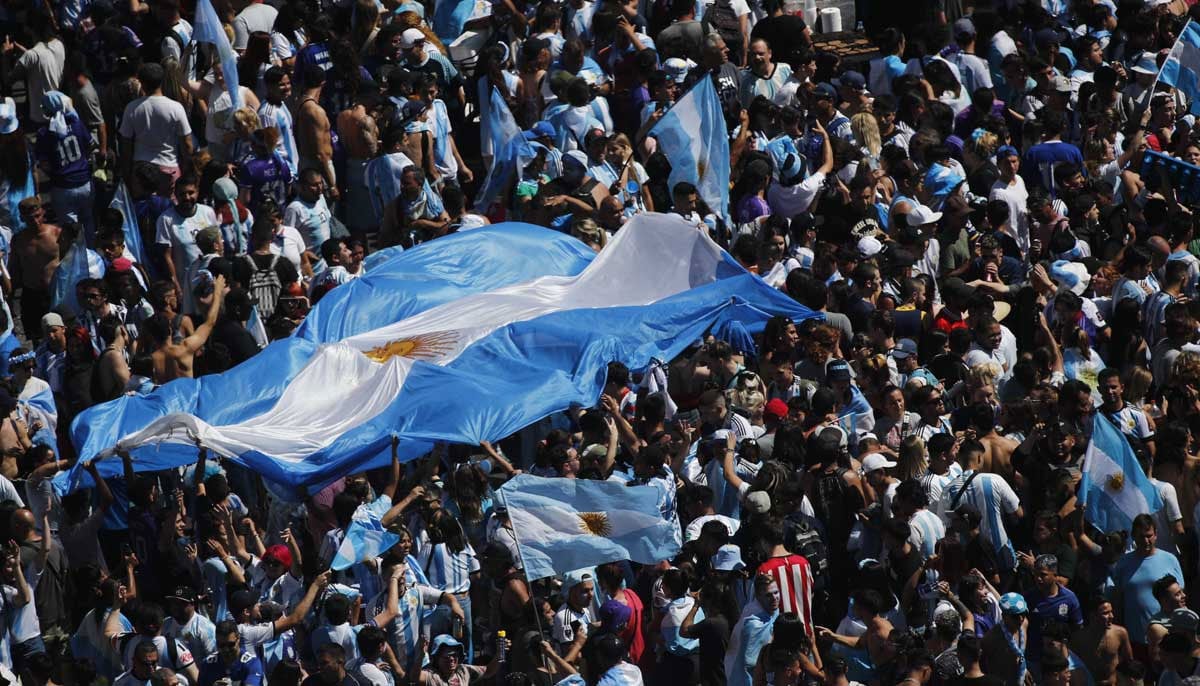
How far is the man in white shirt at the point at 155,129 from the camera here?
61.5ft

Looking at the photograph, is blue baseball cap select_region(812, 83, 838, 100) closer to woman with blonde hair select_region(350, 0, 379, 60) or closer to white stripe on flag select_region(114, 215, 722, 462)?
white stripe on flag select_region(114, 215, 722, 462)

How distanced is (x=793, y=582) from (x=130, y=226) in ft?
20.4

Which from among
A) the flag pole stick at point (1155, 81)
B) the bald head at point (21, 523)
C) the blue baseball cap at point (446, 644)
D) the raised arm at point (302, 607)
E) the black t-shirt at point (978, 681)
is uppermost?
the bald head at point (21, 523)

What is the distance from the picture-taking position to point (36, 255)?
1797 centimetres

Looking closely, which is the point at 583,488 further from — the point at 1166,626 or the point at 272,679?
the point at 1166,626

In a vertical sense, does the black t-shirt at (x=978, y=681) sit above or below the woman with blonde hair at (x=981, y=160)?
above

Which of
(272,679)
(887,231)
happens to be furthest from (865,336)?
(272,679)

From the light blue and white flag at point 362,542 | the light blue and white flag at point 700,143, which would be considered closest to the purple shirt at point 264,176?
the light blue and white flag at point 700,143

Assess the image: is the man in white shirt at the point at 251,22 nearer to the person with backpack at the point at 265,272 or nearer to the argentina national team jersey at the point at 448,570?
the person with backpack at the point at 265,272

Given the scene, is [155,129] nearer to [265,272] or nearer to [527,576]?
[265,272]

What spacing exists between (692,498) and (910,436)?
143cm

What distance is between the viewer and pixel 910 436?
51.5ft

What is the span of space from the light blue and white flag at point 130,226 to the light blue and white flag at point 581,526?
437 cm

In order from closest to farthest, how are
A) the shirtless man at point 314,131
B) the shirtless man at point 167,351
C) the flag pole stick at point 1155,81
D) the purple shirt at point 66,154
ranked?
the shirtless man at point 167,351 → the purple shirt at point 66,154 → the shirtless man at point 314,131 → the flag pole stick at point 1155,81
